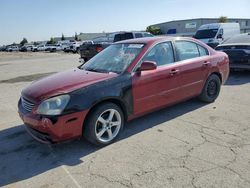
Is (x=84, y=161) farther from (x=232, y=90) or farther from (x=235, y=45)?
(x=235, y=45)

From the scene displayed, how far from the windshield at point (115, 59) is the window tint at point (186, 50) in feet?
2.87

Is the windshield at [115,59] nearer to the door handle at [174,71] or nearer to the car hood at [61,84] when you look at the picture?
the car hood at [61,84]

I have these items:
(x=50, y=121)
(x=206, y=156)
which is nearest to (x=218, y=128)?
(x=206, y=156)

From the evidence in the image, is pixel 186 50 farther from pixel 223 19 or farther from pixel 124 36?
pixel 223 19

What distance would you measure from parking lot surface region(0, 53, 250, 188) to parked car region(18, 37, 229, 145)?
0.32 meters

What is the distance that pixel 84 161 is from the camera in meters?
3.57

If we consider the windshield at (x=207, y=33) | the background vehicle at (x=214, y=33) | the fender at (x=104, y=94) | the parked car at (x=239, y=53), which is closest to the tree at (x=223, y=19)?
the background vehicle at (x=214, y=33)

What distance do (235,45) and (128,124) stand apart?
6220mm

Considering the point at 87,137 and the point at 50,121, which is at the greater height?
the point at 50,121

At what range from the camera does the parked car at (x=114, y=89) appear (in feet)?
11.7

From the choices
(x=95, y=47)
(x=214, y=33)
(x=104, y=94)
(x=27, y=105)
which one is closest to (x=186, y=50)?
(x=104, y=94)

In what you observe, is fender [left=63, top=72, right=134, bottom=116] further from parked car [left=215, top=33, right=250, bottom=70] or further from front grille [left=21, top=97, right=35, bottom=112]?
parked car [left=215, top=33, right=250, bottom=70]

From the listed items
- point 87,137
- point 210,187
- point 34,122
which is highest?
point 34,122

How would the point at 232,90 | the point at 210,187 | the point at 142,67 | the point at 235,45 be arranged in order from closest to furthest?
the point at 210,187
the point at 142,67
the point at 232,90
the point at 235,45
